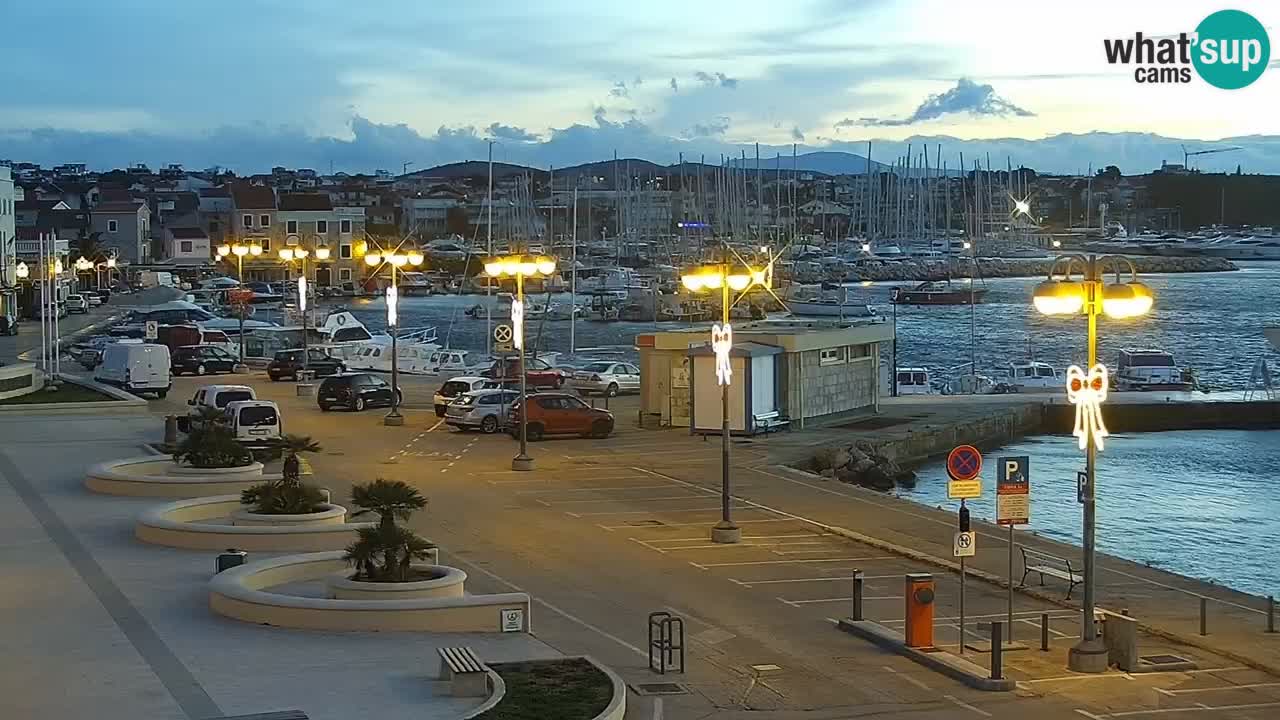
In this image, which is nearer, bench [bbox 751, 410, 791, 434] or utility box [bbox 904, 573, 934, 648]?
utility box [bbox 904, 573, 934, 648]

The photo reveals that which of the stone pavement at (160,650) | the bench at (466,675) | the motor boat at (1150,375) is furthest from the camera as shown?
the motor boat at (1150,375)

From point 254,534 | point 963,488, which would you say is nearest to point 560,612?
point 963,488

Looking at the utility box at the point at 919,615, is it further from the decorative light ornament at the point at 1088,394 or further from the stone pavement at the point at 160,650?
the stone pavement at the point at 160,650

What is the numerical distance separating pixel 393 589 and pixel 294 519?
259 inches

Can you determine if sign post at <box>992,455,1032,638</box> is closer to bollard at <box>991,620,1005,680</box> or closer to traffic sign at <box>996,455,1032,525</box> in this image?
traffic sign at <box>996,455,1032,525</box>

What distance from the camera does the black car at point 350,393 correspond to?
53000 millimetres

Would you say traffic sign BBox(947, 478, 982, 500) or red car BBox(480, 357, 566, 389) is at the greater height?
traffic sign BBox(947, 478, 982, 500)

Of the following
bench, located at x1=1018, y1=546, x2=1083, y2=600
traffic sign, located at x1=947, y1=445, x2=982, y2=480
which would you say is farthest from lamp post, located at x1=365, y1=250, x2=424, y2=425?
traffic sign, located at x1=947, y1=445, x2=982, y2=480

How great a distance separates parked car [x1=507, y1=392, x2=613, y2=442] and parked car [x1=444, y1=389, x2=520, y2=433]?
0.72 metres

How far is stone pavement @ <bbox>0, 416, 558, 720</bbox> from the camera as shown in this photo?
1731cm

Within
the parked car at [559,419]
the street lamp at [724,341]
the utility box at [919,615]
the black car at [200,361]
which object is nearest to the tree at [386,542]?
the utility box at [919,615]

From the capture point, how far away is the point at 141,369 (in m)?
55.2

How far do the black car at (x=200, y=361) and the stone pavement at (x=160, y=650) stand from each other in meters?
37.2

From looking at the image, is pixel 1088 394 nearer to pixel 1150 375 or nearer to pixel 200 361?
pixel 200 361
